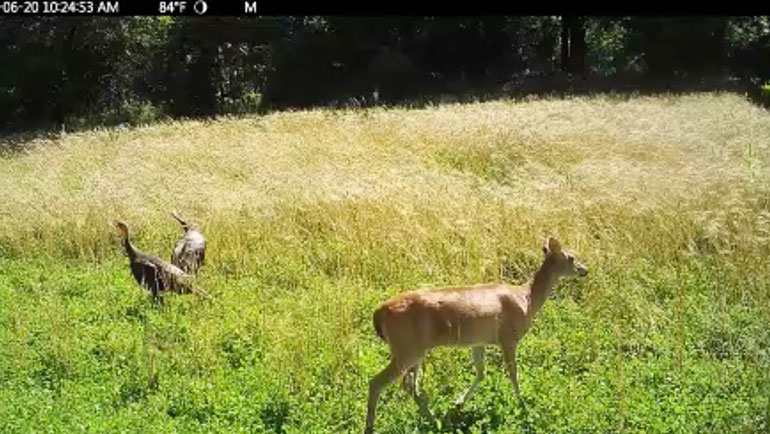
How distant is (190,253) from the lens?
9.53 meters

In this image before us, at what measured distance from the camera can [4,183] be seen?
49.4 feet

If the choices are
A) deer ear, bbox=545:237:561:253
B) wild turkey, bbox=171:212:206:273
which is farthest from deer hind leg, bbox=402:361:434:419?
wild turkey, bbox=171:212:206:273

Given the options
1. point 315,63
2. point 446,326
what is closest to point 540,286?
point 446,326

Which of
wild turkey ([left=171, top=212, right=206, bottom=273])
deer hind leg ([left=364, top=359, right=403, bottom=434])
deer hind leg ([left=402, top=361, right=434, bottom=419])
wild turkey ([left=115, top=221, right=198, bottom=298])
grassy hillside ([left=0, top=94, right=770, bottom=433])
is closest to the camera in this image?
deer hind leg ([left=364, top=359, right=403, bottom=434])

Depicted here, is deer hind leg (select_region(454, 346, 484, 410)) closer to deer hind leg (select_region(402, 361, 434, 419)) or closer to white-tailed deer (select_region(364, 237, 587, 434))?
white-tailed deer (select_region(364, 237, 587, 434))

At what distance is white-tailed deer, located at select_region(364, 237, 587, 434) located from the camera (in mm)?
5688

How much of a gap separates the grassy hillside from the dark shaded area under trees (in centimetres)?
1290

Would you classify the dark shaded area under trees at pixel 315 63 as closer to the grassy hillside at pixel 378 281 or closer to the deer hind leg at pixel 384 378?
the grassy hillside at pixel 378 281

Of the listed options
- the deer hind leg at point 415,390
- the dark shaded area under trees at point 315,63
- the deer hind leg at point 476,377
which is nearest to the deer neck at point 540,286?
the deer hind leg at point 476,377

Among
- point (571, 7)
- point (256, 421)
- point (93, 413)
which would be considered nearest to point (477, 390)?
point (256, 421)

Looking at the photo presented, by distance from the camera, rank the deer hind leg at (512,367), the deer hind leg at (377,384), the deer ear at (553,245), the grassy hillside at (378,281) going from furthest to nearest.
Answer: the deer ear at (553,245), the grassy hillside at (378,281), the deer hind leg at (512,367), the deer hind leg at (377,384)

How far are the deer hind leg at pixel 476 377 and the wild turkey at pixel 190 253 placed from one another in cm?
416

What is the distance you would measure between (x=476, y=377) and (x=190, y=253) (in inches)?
176

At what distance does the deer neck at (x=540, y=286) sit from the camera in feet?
21.6
